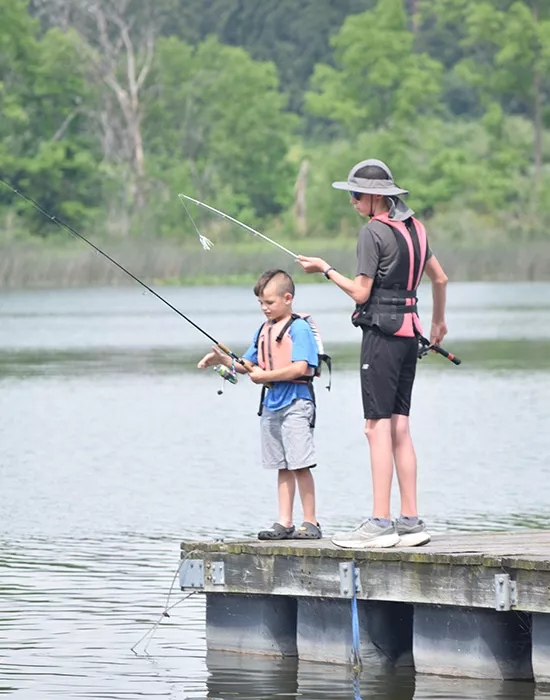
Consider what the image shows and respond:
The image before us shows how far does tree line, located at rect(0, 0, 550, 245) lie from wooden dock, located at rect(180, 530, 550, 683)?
195ft

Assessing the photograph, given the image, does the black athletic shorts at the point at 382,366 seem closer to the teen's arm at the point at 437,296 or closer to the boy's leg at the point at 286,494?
the teen's arm at the point at 437,296

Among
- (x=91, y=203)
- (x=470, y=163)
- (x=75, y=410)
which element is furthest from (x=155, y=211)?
(x=75, y=410)

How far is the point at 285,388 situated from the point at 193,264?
1890 inches

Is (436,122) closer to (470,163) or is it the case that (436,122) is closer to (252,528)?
(470,163)

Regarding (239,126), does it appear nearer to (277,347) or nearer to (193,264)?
(193,264)

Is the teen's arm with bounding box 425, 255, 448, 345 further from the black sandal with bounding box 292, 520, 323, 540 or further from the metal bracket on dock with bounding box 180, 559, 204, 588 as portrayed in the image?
the metal bracket on dock with bounding box 180, 559, 204, 588

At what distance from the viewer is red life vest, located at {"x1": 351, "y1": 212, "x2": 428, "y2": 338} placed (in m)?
8.19

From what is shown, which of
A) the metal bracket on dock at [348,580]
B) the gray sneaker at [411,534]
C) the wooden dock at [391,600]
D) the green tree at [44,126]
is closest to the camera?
the wooden dock at [391,600]

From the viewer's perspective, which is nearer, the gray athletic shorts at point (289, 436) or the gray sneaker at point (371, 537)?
the gray sneaker at point (371, 537)

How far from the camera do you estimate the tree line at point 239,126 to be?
71.9 meters

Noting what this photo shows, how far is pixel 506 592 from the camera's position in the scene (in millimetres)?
7566

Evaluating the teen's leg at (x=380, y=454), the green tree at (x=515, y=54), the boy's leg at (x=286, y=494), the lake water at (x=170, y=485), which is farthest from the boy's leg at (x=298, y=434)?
the green tree at (x=515, y=54)

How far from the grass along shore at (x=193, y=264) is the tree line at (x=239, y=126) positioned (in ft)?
36.1

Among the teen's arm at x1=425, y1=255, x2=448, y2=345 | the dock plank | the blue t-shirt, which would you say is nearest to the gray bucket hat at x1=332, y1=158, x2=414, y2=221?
the teen's arm at x1=425, y1=255, x2=448, y2=345
